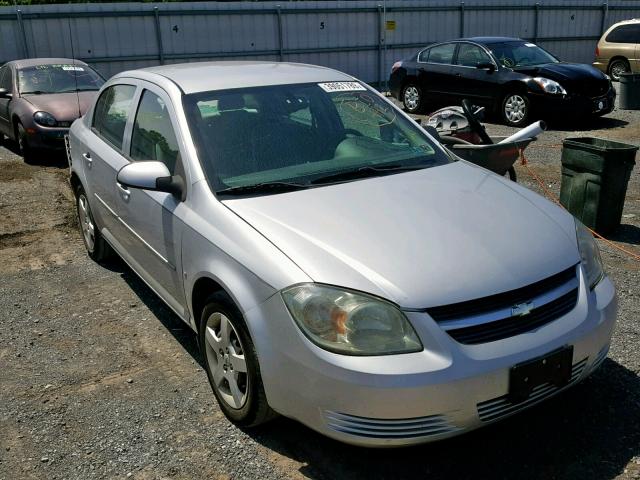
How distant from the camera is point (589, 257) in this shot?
312 cm

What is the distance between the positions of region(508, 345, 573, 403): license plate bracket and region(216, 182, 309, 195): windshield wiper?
1.39 metres

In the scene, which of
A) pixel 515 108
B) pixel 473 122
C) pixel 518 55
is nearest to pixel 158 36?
pixel 518 55

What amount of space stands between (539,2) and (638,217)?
56.2ft

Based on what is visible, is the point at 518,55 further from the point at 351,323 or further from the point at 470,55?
the point at 351,323

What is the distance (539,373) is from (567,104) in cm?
983

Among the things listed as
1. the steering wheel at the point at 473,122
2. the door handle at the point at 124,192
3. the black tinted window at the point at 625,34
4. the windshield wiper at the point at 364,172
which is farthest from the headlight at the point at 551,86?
the door handle at the point at 124,192

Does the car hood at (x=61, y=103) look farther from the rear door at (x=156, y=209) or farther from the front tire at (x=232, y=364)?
the front tire at (x=232, y=364)

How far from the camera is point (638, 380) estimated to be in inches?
136

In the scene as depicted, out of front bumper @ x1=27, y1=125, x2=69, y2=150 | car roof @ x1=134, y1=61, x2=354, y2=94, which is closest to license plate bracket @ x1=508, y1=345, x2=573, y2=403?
car roof @ x1=134, y1=61, x2=354, y2=94

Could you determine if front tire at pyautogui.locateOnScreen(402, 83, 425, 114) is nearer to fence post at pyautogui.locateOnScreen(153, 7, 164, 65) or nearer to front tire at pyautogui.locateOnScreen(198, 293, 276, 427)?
fence post at pyautogui.locateOnScreen(153, 7, 164, 65)

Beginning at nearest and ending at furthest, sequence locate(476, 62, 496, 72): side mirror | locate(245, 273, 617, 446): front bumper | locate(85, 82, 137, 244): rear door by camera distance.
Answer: locate(245, 273, 617, 446): front bumper
locate(85, 82, 137, 244): rear door
locate(476, 62, 496, 72): side mirror

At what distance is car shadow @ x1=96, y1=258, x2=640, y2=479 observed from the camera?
283 centimetres

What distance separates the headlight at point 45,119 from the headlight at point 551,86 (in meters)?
7.97

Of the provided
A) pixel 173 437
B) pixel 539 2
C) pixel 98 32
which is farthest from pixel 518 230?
pixel 539 2
